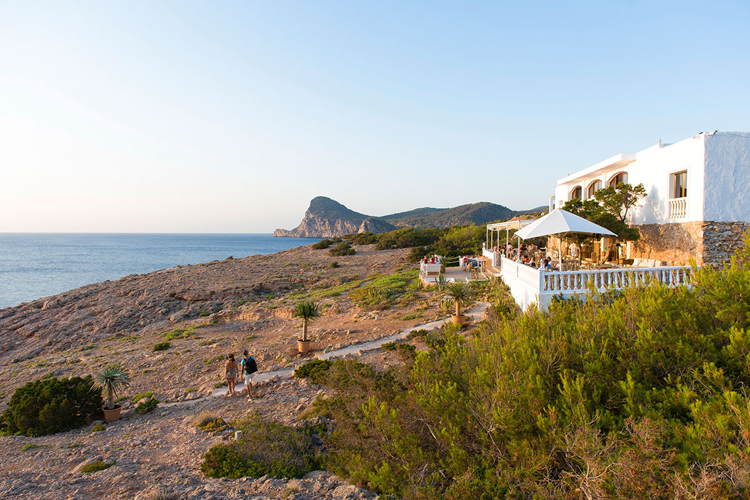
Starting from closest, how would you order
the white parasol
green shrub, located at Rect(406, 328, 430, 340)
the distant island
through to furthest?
green shrub, located at Rect(406, 328, 430, 340) < the white parasol < the distant island

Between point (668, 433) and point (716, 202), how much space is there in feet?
36.1

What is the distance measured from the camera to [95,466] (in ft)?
20.0

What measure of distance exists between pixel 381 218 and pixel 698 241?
131890 mm

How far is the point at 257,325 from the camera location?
1695 cm

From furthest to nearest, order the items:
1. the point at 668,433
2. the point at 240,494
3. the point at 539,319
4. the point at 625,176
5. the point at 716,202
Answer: the point at 625,176 < the point at 716,202 < the point at 539,319 < the point at 240,494 < the point at 668,433

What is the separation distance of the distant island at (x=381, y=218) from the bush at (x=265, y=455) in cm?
7908

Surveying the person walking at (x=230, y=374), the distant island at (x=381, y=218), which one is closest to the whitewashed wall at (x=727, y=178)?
the person walking at (x=230, y=374)

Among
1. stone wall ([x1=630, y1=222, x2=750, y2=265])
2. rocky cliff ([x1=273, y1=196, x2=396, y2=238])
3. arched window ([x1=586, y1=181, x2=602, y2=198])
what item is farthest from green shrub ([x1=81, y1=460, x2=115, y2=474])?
rocky cliff ([x1=273, y1=196, x2=396, y2=238])

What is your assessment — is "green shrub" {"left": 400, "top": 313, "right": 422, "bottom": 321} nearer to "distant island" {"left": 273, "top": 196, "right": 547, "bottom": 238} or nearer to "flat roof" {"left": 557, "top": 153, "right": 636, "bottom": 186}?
"flat roof" {"left": 557, "top": 153, "right": 636, "bottom": 186}

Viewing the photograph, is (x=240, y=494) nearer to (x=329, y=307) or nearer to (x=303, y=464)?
(x=303, y=464)

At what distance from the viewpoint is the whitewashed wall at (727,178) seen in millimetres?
11344

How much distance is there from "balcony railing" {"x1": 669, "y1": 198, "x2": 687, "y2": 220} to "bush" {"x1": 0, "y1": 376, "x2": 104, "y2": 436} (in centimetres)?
1739

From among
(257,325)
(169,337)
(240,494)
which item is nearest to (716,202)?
(240,494)

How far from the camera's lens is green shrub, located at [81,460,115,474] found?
237 inches
